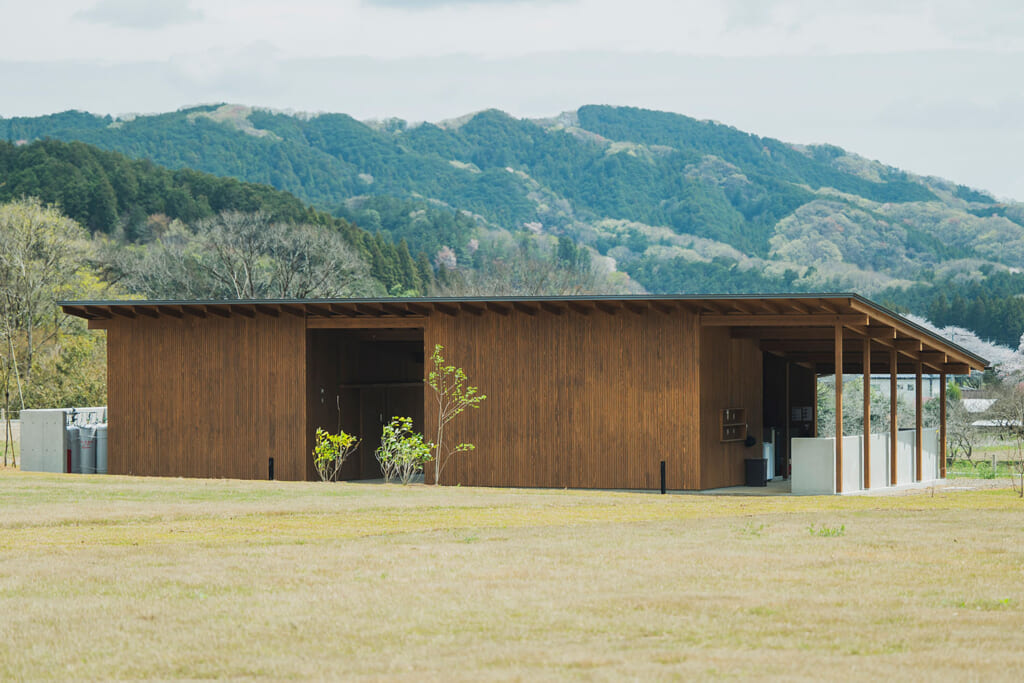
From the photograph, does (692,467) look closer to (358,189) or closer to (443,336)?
(443,336)

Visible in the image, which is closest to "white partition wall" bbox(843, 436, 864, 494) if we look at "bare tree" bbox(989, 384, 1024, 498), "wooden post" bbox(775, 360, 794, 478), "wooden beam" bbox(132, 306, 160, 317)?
"wooden post" bbox(775, 360, 794, 478)

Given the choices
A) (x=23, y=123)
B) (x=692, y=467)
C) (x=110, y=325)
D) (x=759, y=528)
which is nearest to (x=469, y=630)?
(x=759, y=528)

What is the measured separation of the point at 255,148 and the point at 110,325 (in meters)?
120

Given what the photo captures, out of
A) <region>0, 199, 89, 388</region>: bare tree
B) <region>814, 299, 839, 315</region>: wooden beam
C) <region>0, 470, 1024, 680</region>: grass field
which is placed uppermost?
<region>0, 199, 89, 388</region>: bare tree

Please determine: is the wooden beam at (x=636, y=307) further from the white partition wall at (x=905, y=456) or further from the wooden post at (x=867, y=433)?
the white partition wall at (x=905, y=456)

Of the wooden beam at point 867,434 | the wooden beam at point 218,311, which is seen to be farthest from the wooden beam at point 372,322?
the wooden beam at point 867,434

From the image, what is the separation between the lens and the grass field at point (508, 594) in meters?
6.95

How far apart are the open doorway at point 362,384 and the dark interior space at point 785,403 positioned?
7.67 metres

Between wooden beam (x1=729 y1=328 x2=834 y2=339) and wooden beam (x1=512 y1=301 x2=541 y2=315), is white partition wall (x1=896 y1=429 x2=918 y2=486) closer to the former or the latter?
wooden beam (x1=729 y1=328 x2=834 y2=339)

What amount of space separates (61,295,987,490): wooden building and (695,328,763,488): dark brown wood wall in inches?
2.1

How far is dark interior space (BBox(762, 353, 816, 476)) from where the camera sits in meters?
27.3

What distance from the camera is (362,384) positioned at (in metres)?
24.2

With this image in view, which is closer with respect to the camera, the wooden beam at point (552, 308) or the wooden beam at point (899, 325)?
the wooden beam at point (899, 325)

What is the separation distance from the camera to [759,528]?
12.9 m
